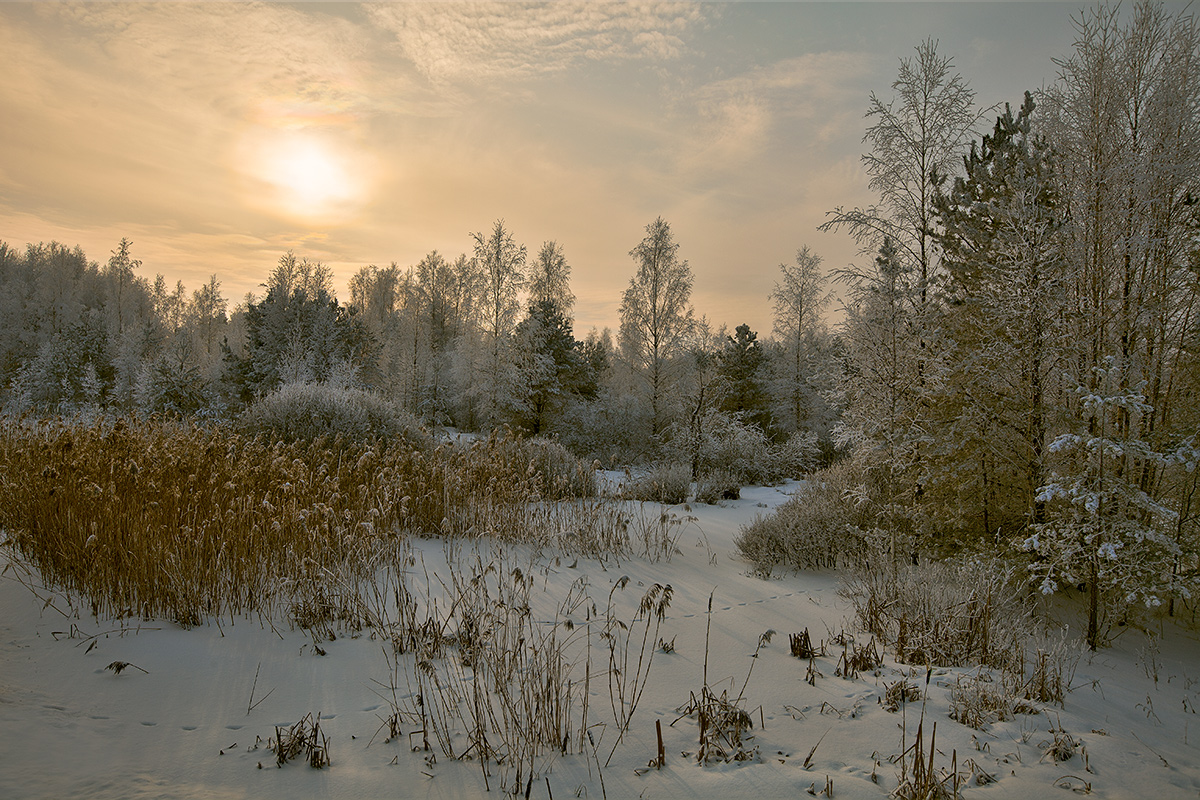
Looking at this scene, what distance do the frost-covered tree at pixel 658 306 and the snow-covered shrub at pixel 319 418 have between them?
13.3 m

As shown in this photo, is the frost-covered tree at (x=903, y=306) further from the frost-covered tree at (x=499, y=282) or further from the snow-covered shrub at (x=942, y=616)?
the frost-covered tree at (x=499, y=282)

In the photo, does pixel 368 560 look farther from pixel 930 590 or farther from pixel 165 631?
pixel 930 590

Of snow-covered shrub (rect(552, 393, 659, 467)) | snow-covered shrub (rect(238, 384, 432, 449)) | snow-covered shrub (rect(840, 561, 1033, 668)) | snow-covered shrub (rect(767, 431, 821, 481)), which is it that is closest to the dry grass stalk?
snow-covered shrub (rect(840, 561, 1033, 668))

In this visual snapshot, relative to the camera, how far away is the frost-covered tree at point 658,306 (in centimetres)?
2300

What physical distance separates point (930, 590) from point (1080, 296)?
3.41 metres

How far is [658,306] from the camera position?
23.3 m

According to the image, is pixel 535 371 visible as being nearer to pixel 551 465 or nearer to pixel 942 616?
pixel 551 465

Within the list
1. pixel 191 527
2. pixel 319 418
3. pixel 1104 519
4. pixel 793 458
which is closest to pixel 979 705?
pixel 1104 519

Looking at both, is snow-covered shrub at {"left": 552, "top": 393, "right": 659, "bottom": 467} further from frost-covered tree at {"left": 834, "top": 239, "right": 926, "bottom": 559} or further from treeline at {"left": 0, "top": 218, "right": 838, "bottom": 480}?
frost-covered tree at {"left": 834, "top": 239, "right": 926, "bottom": 559}

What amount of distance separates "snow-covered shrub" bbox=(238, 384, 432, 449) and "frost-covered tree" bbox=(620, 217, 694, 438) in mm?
13277

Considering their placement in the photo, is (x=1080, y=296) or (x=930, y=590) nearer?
(x=930, y=590)

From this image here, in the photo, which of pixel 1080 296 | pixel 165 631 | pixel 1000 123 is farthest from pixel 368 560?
pixel 1000 123

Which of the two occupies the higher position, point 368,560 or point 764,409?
point 764,409

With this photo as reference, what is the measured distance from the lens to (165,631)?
3646 millimetres
